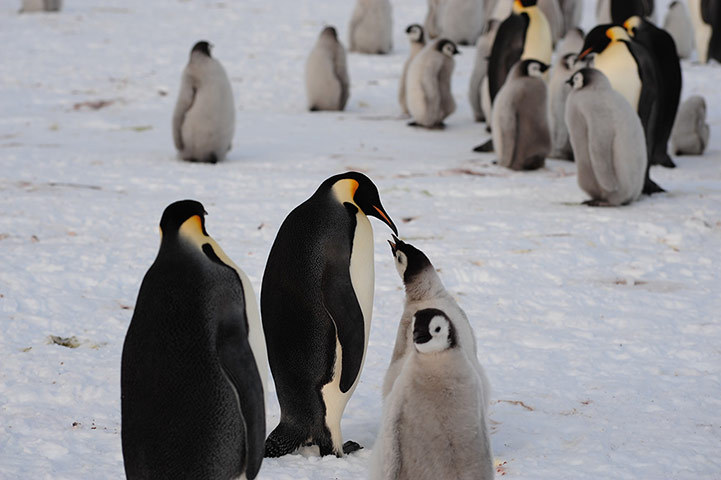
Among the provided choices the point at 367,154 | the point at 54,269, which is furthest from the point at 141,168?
the point at 54,269

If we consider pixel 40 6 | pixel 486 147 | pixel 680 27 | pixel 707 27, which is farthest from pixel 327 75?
pixel 40 6

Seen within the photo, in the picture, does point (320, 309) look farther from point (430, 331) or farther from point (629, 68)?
point (629, 68)

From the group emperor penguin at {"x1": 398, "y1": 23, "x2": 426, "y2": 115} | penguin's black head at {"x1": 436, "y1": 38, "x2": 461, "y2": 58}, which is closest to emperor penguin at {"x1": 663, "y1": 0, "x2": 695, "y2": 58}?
emperor penguin at {"x1": 398, "y1": 23, "x2": 426, "y2": 115}

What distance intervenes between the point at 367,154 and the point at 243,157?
1039mm

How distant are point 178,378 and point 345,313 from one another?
2.84 ft

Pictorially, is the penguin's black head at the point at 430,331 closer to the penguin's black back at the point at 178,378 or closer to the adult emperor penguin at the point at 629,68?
the penguin's black back at the point at 178,378

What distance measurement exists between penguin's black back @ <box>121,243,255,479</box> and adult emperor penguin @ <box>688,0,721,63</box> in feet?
33.6

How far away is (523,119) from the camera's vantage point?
310 inches

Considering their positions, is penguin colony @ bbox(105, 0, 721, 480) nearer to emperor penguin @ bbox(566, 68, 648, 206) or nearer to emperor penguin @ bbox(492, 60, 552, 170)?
emperor penguin @ bbox(566, 68, 648, 206)

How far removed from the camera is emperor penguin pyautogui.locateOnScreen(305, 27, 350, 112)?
10.6 meters

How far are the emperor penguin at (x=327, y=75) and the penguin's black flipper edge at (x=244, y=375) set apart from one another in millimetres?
8372

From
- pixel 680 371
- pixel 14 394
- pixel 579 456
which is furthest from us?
pixel 680 371

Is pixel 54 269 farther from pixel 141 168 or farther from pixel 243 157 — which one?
pixel 243 157

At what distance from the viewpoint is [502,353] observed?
13.5 feet
